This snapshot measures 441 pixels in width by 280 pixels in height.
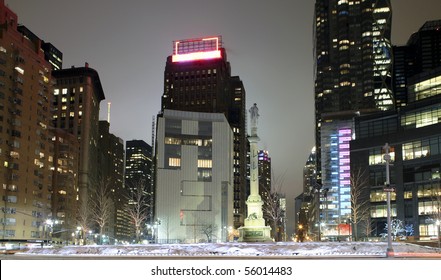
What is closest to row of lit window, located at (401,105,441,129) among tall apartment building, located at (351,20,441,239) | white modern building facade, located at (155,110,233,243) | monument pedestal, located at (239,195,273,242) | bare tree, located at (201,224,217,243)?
tall apartment building, located at (351,20,441,239)

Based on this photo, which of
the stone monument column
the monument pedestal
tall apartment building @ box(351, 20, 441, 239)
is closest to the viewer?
the monument pedestal

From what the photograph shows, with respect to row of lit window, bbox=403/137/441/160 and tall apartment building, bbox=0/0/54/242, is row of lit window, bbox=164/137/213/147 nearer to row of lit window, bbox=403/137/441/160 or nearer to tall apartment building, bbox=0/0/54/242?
tall apartment building, bbox=0/0/54/242

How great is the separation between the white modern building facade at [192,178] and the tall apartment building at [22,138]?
122 feet

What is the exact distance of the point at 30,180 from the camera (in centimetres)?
15550

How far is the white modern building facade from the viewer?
6206 inches

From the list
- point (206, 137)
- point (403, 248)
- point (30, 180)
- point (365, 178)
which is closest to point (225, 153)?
point (206, 137)

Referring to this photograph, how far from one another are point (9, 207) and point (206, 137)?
63.6 m

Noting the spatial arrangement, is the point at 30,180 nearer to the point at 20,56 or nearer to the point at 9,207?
the point at 9,207

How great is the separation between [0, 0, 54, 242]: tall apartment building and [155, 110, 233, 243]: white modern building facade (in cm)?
3708

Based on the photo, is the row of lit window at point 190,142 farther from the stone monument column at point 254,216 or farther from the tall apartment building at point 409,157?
the stone monument column at point 254,216

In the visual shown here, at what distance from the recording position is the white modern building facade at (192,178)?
157625 millimetres

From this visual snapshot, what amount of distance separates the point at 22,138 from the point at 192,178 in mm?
53458

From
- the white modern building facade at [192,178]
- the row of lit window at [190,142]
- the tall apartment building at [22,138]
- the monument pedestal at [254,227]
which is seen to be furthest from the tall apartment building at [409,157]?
the tall apartment building at [22,138]

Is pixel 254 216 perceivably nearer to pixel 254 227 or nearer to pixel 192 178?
pixel 254 227
